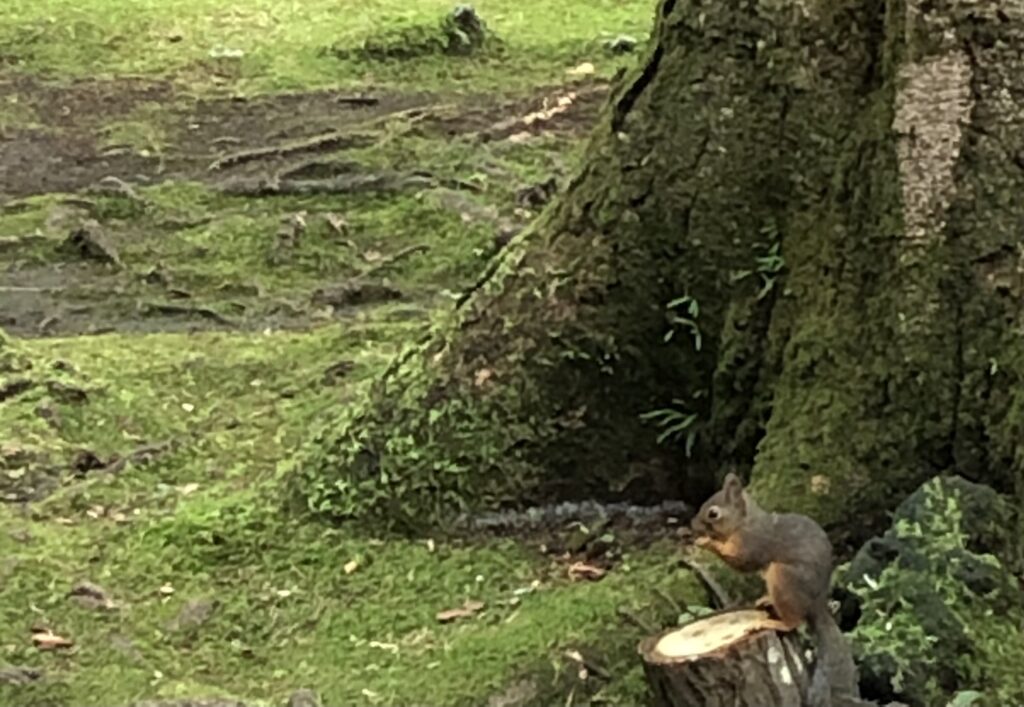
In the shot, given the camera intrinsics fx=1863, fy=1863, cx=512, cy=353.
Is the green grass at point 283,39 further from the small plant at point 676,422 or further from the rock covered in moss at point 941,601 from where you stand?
the rock covered in moss at point 941,601

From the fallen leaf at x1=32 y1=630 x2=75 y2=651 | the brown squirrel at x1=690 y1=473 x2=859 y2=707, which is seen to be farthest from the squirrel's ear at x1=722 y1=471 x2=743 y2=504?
the fallen leaf at x1=32 y1=630 x2=75 y2=651

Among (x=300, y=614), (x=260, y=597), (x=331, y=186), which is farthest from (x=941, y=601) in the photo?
(x=331, y=186)

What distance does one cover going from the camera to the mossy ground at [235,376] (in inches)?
175

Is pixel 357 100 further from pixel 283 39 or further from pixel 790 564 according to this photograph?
pixel 790 564

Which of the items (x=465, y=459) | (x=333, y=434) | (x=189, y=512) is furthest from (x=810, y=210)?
(x=189, y=512)

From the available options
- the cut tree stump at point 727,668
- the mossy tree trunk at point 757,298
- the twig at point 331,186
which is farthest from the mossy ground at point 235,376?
the cut tree stump at point 727,668

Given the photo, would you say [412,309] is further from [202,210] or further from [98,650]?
[98,650]

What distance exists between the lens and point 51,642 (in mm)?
4629

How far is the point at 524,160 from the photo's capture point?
34.7 ft

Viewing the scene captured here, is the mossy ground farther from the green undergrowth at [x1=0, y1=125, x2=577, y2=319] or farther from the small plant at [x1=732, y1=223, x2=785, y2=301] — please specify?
the small plant at [x1=732, y1=223, x2=785, y2=301]

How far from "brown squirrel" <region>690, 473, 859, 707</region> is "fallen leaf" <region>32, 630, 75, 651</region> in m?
1.69

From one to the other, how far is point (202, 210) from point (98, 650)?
5648mm

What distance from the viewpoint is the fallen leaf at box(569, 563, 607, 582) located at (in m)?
4.64

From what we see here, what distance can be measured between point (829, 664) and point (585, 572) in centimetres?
102
